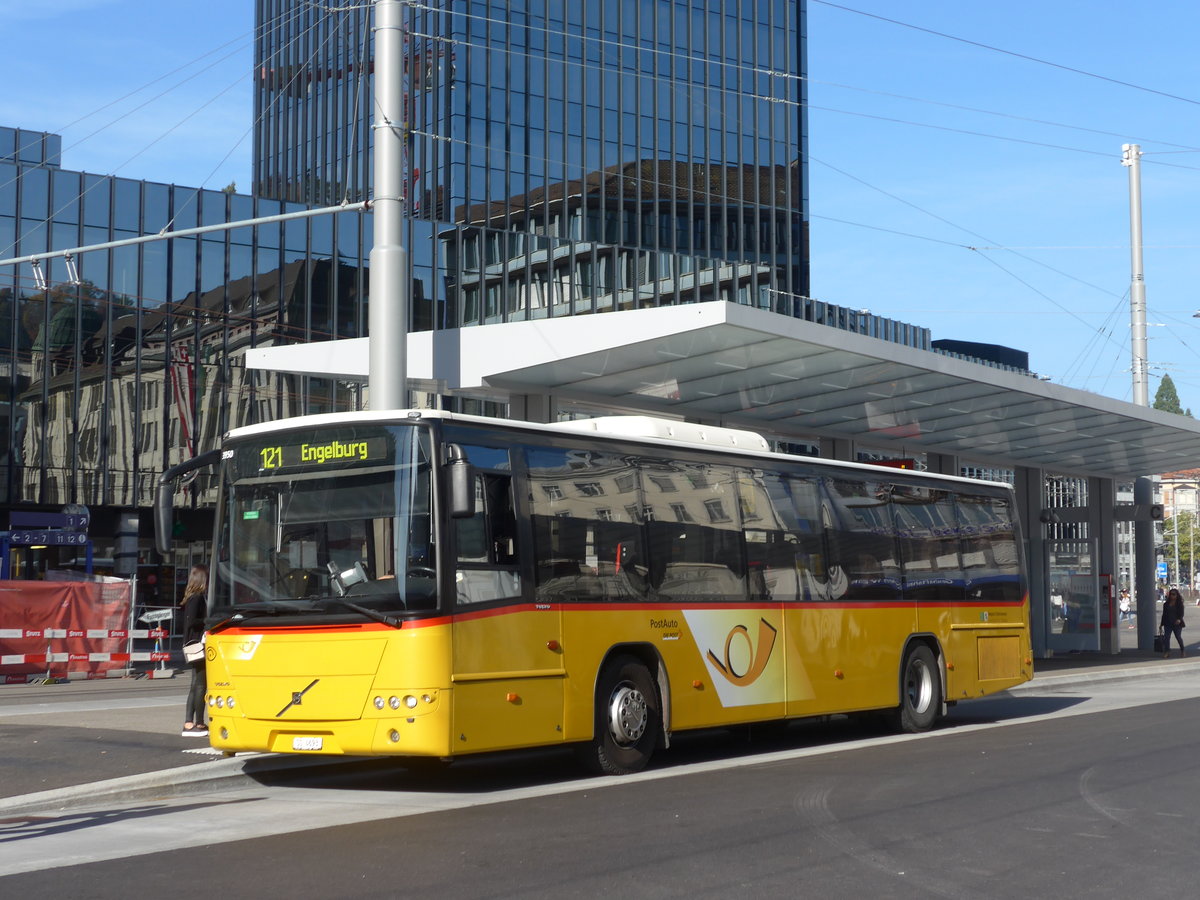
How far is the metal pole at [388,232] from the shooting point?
54.7 ft

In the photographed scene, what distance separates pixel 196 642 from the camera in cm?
1518

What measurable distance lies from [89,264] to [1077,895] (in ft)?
123

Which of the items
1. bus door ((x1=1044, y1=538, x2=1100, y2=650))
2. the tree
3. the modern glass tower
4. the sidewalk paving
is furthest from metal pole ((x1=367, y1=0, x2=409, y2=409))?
the tree

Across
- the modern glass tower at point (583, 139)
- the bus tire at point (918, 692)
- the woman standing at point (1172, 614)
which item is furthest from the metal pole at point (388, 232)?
the modern glass tower at point (583, 139)

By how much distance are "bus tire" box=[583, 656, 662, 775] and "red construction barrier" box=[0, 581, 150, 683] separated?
48.7 ft

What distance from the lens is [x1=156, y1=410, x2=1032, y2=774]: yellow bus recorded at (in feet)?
37.6

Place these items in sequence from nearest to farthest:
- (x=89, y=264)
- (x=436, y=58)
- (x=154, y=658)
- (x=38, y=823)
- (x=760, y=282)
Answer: (x=38, y=823)
(x=154, y=658)
(x=89, y=264)
(x=436, y=58)
(x=760, y=282)

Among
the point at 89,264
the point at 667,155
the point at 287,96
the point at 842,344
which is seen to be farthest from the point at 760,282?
the point at 842,344

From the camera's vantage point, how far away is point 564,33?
63.7m

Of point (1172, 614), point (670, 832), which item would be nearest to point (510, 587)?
point (670, 832)

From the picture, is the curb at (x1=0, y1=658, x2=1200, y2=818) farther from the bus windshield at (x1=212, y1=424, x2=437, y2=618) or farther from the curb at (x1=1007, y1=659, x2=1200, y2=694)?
the curb at (x1=1007, y1=659, x2=1200, y2=694)

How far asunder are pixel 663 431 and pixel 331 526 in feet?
13.0

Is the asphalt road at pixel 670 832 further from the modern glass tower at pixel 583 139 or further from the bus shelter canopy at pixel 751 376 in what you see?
the modern glass tower at pixel 583 139

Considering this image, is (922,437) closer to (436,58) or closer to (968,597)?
(968,597)
